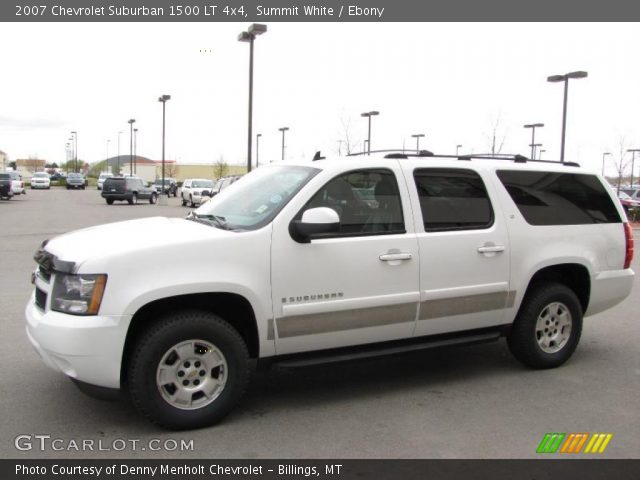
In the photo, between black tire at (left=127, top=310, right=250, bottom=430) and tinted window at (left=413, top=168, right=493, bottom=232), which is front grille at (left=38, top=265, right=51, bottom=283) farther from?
tinted window at (left=413, top=168, right=493, bottom=232)

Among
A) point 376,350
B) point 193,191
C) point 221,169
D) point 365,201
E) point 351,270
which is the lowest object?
point 376,350

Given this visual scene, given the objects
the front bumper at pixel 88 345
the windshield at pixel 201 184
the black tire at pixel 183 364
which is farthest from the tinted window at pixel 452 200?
the windshield at pixel 201 184

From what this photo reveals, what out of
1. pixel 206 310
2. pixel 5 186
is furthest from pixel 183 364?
pixel 5 186

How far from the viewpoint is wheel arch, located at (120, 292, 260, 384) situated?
3846 mm

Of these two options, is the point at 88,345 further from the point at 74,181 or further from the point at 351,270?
the point at 74,181

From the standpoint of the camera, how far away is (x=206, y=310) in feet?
13.3

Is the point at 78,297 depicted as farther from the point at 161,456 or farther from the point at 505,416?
the point at 505,416

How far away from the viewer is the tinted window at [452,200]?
4719 millimetres

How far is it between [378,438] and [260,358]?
978 millimetres

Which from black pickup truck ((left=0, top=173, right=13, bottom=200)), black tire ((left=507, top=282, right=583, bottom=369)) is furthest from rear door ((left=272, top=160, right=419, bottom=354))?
black pickup truck ((left=0, top=173, right=13, bottom=200))

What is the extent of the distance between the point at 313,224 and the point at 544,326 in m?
2.61

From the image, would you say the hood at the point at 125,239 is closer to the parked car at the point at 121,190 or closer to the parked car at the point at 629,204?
the parked car at the point at 629,204
